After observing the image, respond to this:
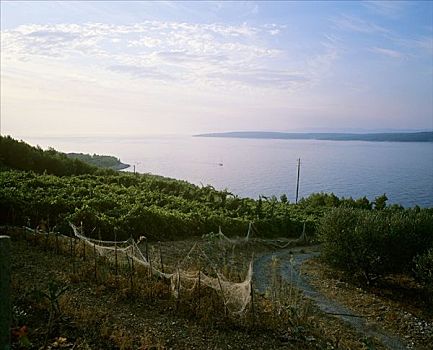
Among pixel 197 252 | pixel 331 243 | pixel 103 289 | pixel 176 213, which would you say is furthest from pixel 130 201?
pixel 103 289

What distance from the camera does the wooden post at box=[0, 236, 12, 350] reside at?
3.90m

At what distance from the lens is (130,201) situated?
1794 centimetres

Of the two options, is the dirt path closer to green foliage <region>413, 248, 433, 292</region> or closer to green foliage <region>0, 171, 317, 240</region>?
green foliage <region>413, 248, 433, 292</region>

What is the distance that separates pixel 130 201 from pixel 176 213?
2203mm

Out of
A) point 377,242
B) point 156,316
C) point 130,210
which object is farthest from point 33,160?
point 156,316

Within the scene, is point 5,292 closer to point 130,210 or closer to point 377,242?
point 377,242

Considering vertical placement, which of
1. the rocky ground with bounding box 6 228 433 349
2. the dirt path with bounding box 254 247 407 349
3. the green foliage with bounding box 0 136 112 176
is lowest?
the dirt path with bounding box 254 247 407 349

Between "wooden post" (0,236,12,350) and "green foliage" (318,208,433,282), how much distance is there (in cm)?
966

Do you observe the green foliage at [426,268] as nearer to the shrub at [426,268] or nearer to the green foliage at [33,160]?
the shrub at [426,268]

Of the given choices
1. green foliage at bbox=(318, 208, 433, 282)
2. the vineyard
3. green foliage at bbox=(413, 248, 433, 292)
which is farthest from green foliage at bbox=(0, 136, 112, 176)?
green foliage at bbox=(413, 248, 433, 292)

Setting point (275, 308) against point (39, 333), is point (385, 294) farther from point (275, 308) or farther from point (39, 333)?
point (39, 333)

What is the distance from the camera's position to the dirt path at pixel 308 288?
8.45m

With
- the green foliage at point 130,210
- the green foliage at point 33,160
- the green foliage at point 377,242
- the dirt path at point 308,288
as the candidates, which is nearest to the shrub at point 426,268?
the green foliage at point 377,242

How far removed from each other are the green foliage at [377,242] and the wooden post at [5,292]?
9656 mm
